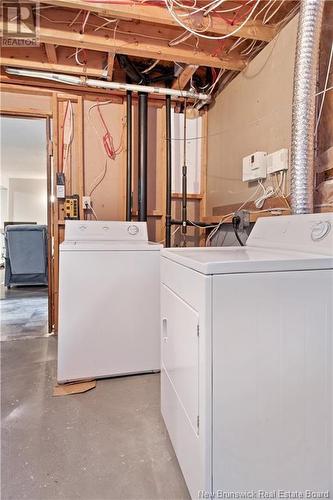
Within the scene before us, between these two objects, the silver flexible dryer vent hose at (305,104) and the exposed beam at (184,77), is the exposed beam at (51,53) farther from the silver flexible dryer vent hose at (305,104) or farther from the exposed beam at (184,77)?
the silver flexible dryer vent hose at (305,104)

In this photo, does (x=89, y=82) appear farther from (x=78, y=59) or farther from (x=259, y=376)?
(x=259, y=376)

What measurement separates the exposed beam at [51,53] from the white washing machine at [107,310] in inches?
60.4

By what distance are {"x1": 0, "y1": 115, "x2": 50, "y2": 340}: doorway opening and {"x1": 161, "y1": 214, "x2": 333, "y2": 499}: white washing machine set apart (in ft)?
7.46

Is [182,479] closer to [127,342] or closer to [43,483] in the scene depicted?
[43,483]

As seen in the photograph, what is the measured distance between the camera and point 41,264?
494 centimetres

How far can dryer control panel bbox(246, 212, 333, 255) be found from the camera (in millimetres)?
1097

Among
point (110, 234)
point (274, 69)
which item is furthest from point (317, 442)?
point (274, 69)

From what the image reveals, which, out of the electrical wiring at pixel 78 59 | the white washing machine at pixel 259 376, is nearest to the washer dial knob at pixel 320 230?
the white washing machine at pixel 259 376

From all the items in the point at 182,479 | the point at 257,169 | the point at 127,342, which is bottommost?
the point at 182,479

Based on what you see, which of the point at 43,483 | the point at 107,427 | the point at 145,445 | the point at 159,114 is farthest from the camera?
the point at 159,114

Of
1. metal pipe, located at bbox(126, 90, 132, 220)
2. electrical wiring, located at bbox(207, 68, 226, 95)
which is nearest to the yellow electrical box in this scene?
metal pipe, located at bbox(126, 90, 132, 220)

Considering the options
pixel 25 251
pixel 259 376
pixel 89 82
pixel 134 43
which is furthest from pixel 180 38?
pixel 25 251

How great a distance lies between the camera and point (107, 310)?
6.29 feet

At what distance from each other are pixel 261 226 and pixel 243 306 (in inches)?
31.1
